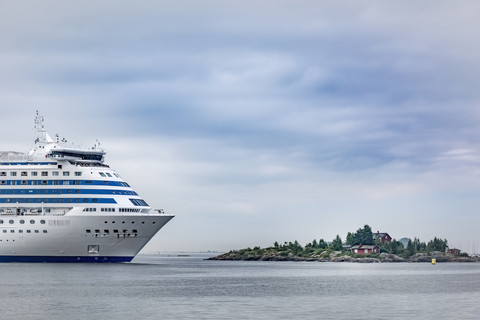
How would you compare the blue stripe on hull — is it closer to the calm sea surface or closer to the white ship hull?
the white ship hull

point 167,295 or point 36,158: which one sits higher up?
point 36,158

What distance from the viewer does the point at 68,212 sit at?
335 feet

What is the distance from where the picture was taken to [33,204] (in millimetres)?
104438

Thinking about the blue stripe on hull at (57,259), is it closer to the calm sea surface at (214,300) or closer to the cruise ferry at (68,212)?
the cruise ferry at (68,212)

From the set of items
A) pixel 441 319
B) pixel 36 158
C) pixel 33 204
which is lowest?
pixel 441 319

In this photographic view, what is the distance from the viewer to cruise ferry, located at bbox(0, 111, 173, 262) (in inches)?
4006

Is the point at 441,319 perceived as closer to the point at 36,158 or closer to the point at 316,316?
the point at 316,316

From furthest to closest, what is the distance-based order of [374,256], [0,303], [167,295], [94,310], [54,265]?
[374,256]
[54,265]
[167,295]
[0,303]
[94,310]

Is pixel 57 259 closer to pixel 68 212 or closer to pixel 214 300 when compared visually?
pixel 68 212

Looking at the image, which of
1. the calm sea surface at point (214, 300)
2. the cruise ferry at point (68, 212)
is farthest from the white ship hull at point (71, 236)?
the calm sea surface at point (214, 300)

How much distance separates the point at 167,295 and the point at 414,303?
2018 cm

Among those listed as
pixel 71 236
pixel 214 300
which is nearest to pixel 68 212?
pixel 71 236

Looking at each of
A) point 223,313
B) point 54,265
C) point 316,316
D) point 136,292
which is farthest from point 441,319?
point 54,265

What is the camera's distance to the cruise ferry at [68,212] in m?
102
